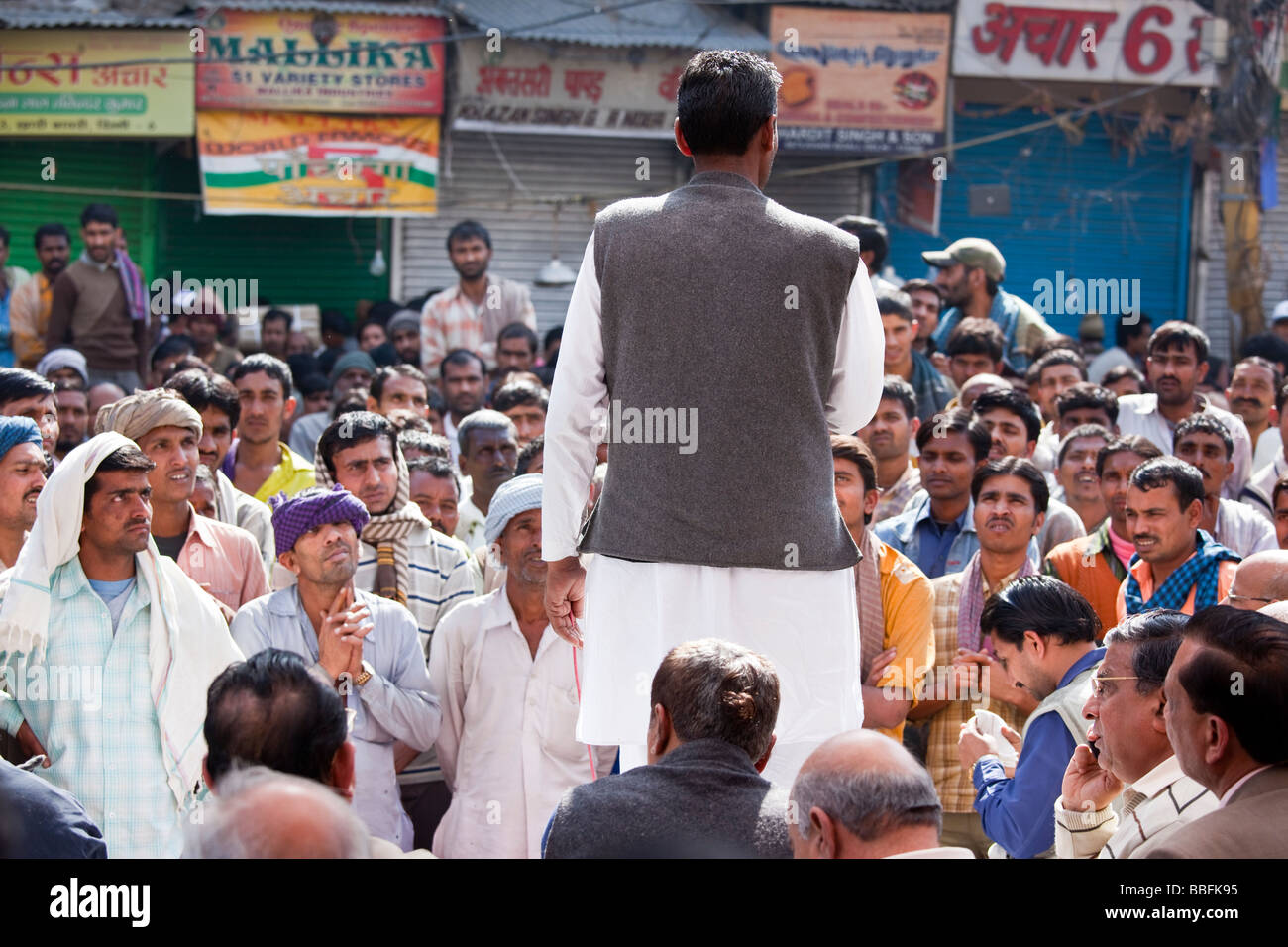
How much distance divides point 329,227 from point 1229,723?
11.5 m

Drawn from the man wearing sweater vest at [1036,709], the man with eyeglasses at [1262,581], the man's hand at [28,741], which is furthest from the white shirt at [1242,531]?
the man's hand at [28,741]

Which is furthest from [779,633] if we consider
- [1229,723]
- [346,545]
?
[346,545]

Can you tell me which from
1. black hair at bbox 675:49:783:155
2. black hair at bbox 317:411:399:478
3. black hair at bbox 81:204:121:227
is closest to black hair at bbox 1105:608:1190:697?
black hair at bbox 675:49:783:155

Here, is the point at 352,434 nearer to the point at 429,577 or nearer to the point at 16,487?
the point at 429,577

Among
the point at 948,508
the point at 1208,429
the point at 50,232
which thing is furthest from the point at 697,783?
the point at 50,232

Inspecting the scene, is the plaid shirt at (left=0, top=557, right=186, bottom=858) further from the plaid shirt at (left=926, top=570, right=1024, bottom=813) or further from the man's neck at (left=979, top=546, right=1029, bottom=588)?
the man's neck at (left=979, top=546, right=1029, bottom=588)

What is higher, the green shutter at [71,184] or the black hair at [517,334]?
the green shutter at [71,184]

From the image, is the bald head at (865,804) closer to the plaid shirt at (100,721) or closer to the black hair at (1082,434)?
the plaid shirt at (100,721)

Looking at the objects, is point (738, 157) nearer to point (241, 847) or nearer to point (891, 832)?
point (891, 832)

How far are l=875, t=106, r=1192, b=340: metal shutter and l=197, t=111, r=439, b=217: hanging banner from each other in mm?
4651

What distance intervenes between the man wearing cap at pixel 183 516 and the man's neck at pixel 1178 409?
494 centimetres

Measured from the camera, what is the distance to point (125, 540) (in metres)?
4.52

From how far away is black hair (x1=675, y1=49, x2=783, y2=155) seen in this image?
11.3 feet

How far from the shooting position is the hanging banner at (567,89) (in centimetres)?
1269
